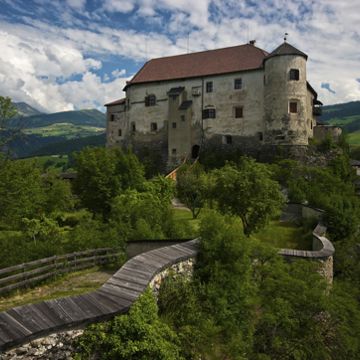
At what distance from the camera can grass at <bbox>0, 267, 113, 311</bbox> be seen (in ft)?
35.3

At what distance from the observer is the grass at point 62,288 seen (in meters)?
10.7

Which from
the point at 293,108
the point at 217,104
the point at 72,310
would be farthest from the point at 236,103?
the point at 72,310

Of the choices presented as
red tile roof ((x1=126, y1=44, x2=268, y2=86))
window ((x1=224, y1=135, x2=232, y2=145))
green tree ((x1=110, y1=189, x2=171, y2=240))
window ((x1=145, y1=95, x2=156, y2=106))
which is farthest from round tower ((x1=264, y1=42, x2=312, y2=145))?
green tree ((x1=110, y1=189, x2=171, y2=240))

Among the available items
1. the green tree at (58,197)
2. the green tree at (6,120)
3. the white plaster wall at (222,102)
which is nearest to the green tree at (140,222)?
the green tree at (6,120)

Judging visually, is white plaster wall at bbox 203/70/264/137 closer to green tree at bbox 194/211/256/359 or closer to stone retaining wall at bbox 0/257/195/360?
green tree at bbox 194/211/256/359

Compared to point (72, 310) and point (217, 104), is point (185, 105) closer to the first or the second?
point (217, 104)

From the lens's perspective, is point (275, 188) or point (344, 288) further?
point (275, 188)

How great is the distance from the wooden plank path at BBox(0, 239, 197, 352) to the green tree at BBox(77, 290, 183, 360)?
160mm

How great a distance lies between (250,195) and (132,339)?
543 inches

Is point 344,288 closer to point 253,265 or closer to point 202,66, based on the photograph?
point 253,265

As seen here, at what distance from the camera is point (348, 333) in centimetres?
1248

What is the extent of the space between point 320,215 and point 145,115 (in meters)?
33.5

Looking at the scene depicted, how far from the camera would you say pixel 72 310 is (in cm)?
603

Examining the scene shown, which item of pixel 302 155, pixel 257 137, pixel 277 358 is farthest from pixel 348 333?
pixel 257 137
